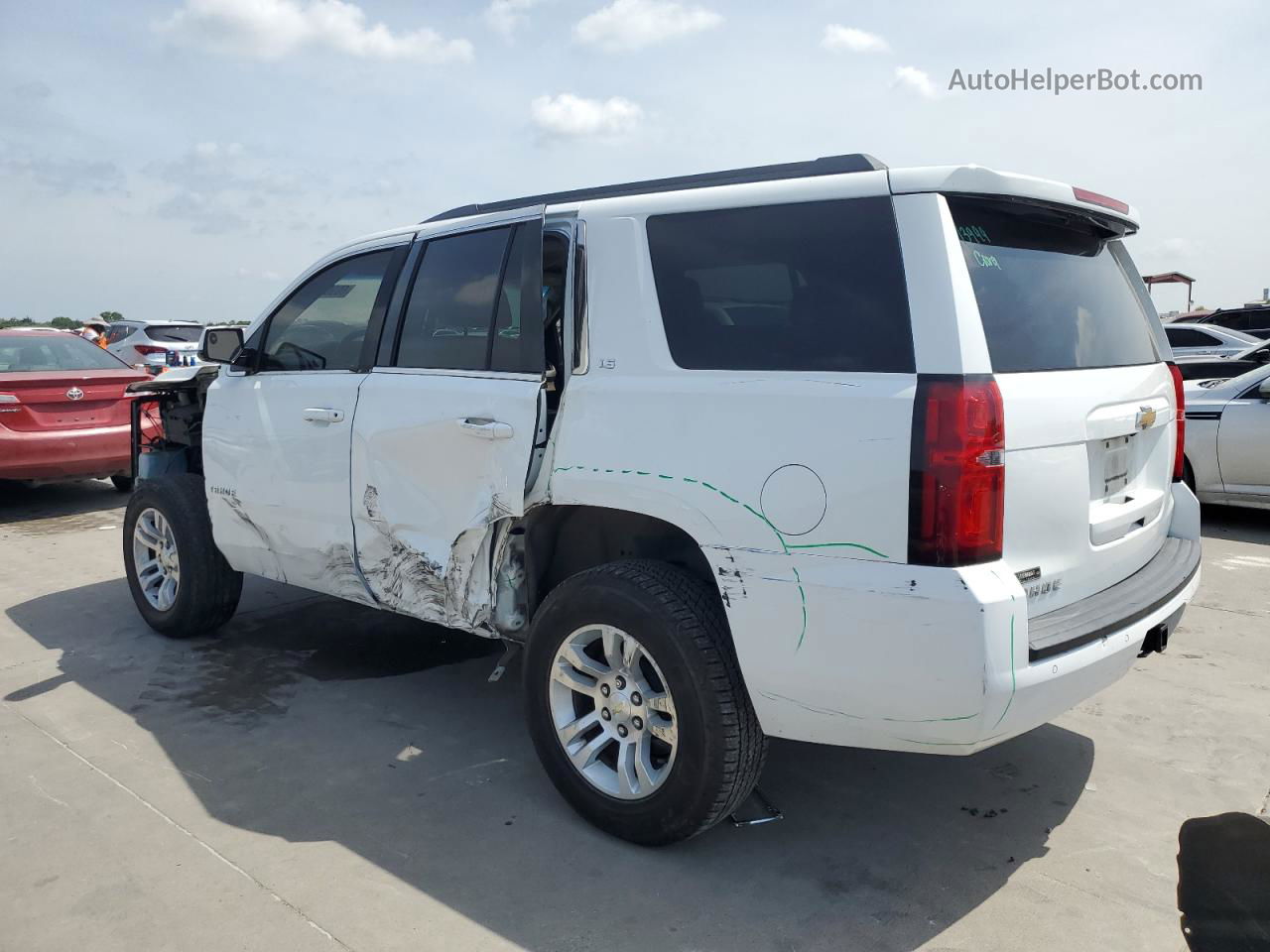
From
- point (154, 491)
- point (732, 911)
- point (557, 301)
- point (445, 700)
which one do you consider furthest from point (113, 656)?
point (732, 911)

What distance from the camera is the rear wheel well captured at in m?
3.33

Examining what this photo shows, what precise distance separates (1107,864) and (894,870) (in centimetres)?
65

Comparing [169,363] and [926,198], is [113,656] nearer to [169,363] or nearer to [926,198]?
[926,198]

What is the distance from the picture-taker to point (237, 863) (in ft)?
10.2

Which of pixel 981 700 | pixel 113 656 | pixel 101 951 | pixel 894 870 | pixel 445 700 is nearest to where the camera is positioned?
pixel 981 700

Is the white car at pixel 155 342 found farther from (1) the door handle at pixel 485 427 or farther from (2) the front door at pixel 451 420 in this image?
(1) the door handle at pixel 485 427

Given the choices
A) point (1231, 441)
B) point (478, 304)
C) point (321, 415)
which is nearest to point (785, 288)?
point (478, 304)

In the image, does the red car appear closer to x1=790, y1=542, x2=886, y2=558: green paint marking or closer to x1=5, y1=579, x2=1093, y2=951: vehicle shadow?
x1=5, y1=579, x2=1093, y2=951: vehicle shadow

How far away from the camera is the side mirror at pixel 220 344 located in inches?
191

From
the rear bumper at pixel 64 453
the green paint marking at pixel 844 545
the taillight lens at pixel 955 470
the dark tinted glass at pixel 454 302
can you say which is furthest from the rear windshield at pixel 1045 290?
the rear bumper at pixel 64 453

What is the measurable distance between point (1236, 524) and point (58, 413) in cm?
954

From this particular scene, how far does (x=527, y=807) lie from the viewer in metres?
3.46

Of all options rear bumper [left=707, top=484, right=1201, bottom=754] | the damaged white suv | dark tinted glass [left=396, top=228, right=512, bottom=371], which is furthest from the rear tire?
rear bumper [left=707, top=484, right=1201, bottom=754]

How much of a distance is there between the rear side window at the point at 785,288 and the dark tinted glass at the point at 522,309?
0.48 metres
